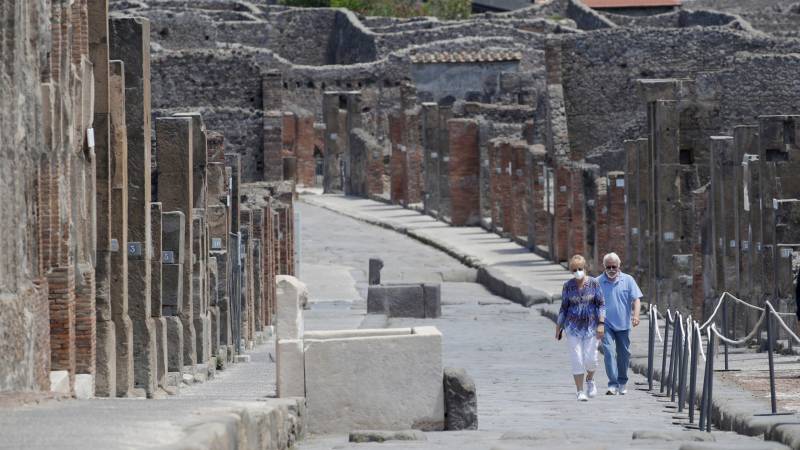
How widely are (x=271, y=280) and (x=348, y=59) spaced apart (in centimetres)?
3587

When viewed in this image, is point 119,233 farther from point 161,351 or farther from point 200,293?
point 200,293

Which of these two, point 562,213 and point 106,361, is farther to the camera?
point 562,213

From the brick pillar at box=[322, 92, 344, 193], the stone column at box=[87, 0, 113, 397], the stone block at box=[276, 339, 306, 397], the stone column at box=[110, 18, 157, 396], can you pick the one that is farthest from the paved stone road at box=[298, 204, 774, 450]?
the brick pillar at box=[322, 92, 344, 193]

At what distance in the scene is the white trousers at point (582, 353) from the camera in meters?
19.3

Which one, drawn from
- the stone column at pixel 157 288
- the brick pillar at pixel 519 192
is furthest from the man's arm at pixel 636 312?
the brick pillar at pixel 519 192

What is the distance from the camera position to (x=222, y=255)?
26.4 m

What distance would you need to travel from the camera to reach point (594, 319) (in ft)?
63.7

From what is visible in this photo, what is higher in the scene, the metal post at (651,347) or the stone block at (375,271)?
the metal post at (651,347)

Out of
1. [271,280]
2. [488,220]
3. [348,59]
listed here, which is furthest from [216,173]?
[348,59]

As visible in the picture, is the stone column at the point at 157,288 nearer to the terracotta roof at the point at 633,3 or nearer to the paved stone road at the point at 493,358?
the paved stone road at the point at 493,358

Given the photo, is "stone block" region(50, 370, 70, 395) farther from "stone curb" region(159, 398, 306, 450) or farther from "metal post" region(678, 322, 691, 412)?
"metal post" region(678, 322, 691, 412)

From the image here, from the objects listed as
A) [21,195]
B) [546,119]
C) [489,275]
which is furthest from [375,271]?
[21,195]

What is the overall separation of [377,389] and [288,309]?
1.58 metres

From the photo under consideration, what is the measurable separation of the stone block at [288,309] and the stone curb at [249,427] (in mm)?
1489
